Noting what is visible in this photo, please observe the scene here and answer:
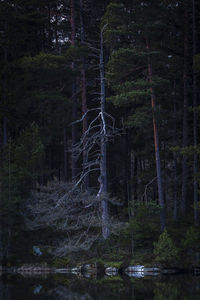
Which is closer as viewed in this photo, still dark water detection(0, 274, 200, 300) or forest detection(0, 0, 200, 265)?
still dark water detection(0, 274, 200, 300)

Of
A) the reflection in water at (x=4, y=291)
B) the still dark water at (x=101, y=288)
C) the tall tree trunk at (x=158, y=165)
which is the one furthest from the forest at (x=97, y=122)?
the reflection in water at (x=4, y=291)

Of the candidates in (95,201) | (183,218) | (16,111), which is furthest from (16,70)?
(183,218)

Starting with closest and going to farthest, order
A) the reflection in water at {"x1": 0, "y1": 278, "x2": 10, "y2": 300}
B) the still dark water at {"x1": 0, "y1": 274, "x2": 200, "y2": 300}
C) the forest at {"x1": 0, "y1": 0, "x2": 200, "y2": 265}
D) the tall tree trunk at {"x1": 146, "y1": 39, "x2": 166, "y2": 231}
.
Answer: the still dark water at {"x1": 0, "y1": 274, "x2": 200, "y2": 300}
the reflection in water at {"x1": 0, "y1": 278, "x2": 10, "y2": 300}
the forest at {"x1": 0, "y1": 0, "x2": 200, "y2": 265}
the tall tree trunk at {"x1": 146, "y1": 39, "x2": 166, "y2": 231}

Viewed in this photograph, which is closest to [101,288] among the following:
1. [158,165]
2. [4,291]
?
[4,291]

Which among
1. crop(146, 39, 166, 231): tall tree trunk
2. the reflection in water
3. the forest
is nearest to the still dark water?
the reflection in water

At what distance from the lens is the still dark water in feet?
56.9

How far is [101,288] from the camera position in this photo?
768 inches

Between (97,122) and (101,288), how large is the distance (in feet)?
65.1

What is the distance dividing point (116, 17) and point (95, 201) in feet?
34.2

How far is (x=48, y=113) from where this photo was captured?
109 ft

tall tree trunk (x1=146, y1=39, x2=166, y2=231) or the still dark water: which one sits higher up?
tall tree trunk (x1=146, y1=39, x2=166, y2=231)

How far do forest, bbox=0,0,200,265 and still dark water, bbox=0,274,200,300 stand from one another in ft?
9.63

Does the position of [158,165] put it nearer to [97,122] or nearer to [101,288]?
[101,288]

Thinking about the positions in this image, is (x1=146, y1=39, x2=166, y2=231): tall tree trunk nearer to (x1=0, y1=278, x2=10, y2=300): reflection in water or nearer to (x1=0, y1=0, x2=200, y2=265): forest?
(x1=0, y1=0, x2=200, y2=265): forest
